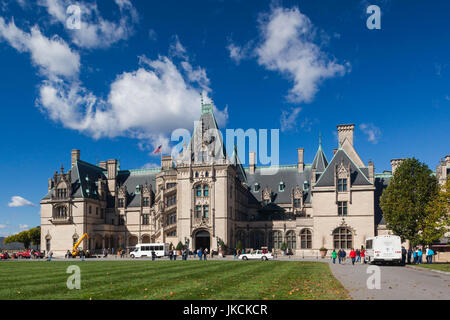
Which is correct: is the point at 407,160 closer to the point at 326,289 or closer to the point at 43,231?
the point at 326,289

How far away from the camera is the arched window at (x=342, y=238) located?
216ft

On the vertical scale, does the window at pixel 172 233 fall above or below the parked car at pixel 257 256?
above

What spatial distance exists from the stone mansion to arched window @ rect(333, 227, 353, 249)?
5.8 inches

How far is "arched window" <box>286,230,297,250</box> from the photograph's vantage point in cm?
7431

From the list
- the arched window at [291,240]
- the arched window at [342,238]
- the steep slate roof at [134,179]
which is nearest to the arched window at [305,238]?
the arched window at [291,240]

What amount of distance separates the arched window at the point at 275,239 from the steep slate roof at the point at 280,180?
7074 millimetres

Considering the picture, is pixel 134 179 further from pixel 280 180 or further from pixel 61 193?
pixel 280 180

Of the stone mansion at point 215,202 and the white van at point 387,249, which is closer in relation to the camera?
the white van at point 387,249

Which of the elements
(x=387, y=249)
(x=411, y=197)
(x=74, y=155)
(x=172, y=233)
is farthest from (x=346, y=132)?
(x=74, y=155)

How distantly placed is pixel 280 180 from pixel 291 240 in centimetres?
1363

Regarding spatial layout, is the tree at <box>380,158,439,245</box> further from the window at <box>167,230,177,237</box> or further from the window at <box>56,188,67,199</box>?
the window at <box>56,188,67,199</box>

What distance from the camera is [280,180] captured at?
84.2 m

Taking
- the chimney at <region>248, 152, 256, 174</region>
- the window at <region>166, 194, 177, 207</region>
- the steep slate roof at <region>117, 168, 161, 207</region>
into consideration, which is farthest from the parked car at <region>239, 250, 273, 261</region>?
the steep slate roof at <region>117, 168, 161, 207</region>

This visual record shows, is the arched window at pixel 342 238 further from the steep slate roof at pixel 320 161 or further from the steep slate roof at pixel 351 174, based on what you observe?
the steep slate roof at pixel 320 161
